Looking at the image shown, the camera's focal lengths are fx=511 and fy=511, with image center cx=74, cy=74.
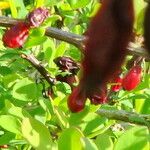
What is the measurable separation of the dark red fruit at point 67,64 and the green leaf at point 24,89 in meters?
0.10

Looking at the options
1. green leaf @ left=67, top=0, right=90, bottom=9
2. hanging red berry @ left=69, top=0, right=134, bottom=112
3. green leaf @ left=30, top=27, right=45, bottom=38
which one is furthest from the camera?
green leaf @ left=67, top=0, right=90, bottom=9

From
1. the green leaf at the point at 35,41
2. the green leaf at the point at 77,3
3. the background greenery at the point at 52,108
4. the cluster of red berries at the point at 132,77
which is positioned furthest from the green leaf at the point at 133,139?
the green leaf at the point at 77,3

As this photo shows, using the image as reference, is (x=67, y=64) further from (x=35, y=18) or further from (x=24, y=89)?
(x=35, y=18)

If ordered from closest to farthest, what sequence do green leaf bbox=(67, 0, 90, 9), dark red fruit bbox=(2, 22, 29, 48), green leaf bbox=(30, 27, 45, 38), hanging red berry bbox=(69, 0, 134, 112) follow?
hanging red berry bbox=(69, 0, 134, 112)
dark red fruit bbox=(2, 22, 29, 48)
green leaf bbox=(30, 27, 45, 38)
green leaf bbox=(67, 0, 90, 9)

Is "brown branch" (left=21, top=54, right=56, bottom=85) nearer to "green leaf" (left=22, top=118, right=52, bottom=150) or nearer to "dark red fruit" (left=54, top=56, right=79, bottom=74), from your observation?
"dark red fruit" (left=54, top=56, right=79, bottom=74)

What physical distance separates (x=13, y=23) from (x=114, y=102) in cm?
54

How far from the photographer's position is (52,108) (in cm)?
124

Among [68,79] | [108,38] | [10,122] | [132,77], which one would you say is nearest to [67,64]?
[68,79]

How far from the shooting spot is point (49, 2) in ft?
4.45

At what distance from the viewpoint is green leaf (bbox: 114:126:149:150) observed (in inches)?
35.2

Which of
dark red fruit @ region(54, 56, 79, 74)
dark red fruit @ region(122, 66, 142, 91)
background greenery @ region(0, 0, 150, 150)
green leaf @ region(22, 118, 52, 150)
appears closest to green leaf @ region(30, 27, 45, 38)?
background greenery @ region(0, 0, 150, 150)

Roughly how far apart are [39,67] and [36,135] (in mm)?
479

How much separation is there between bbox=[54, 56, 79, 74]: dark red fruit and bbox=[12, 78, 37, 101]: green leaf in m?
0.10

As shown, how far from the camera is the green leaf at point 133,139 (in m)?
0.90
